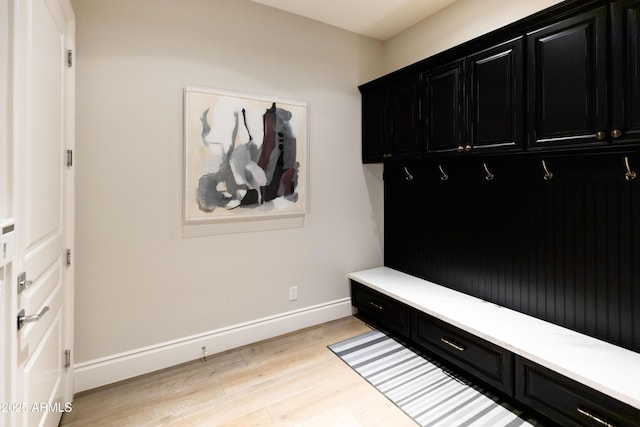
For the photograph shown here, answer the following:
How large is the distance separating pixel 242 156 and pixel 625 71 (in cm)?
238

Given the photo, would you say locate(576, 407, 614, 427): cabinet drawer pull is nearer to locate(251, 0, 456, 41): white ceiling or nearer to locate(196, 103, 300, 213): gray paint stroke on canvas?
locate(196, 103, 300, 213): gray paint stroke on canvas

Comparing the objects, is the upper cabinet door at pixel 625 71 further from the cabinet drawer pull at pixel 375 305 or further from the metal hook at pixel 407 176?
the cabinet drawer pull at pixel 375 305

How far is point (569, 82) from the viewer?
68.9 inches

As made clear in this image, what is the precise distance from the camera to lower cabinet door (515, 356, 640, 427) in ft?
4.75

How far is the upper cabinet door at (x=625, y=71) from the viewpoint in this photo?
1525mm

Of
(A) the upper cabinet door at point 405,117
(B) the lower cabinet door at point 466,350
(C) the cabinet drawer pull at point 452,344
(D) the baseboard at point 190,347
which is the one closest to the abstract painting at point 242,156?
(A) the upper cabinet door at point 405,117

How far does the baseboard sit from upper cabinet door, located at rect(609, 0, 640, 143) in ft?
8.17

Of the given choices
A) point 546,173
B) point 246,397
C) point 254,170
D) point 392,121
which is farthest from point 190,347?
point 546,173

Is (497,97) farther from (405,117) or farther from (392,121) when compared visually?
(392,121)

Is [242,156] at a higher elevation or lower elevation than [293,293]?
→ higher

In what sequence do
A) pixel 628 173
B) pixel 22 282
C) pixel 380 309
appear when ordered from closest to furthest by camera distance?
pixel 22 282, pixel 628 173, pixel 380 309

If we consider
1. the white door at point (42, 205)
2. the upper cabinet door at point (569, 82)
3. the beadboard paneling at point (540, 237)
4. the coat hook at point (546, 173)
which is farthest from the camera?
the coat hook at point (546, 173)

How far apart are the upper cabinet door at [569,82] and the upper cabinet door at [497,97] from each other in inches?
2.6

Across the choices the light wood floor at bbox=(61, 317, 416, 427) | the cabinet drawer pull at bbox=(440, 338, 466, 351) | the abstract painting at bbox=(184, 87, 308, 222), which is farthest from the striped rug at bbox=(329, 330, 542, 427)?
the abstract painting at bbox=(184, 87, 308, 222)
